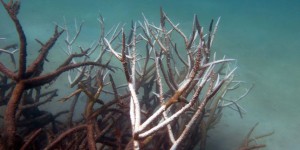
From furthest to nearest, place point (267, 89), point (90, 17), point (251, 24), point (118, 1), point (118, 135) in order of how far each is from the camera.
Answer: point (118, 1)
point (251, 24)
point (90, 17)
point (267, 89)
point (118, 135)

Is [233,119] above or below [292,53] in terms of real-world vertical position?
below

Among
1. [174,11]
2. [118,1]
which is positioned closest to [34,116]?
[174,11]

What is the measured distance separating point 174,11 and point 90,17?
16.8 feet

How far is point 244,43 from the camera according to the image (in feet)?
42.7

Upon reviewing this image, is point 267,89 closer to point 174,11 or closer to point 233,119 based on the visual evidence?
point 233,119

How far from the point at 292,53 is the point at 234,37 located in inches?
101

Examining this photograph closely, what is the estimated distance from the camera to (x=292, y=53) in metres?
12.7

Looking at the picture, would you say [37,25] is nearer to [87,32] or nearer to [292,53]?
[87,32]

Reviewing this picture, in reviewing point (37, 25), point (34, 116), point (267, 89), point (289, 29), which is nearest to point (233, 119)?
point (267, 89)

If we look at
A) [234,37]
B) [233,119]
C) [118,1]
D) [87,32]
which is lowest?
[233,119]

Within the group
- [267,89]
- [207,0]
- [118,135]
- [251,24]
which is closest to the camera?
[118,135]

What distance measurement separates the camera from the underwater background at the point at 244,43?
594 centimetres

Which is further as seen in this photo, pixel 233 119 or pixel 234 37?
pixel 234 37

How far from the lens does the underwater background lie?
5.94 meters
